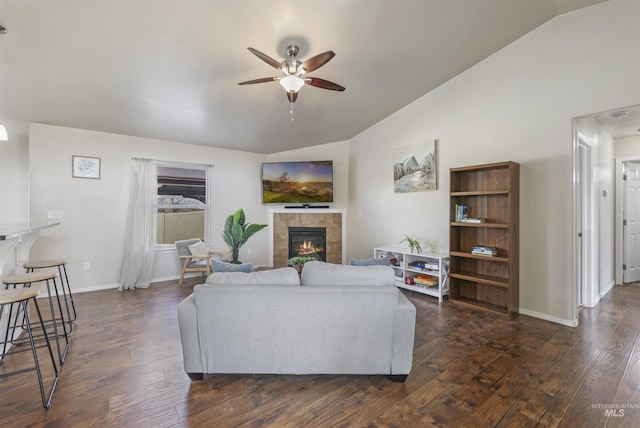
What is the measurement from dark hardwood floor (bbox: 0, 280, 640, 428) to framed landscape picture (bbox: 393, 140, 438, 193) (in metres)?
2.20

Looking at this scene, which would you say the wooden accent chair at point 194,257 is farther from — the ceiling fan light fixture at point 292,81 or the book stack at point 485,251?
the book stack at point 485,251

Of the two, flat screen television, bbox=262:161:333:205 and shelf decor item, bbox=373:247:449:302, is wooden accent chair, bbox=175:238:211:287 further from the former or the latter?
shelf decor item, bbox=373:247:449:302

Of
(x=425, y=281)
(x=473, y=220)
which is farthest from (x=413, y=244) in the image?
(x=473, y=220)

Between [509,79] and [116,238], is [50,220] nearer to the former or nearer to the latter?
[116,238]

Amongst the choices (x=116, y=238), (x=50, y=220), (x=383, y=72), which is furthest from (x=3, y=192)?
(x=383, y=72)

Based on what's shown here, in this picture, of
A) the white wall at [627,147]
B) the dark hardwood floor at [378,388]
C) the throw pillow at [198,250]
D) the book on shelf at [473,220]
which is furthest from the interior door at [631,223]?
the throw pillow at [198,250]

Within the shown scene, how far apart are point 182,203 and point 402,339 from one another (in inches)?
180

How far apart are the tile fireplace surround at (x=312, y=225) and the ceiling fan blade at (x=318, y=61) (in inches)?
139

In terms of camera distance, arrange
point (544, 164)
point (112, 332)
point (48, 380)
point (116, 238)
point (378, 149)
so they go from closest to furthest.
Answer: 1. point (48, 380)
2. point (112, 332)
3. point (544, 164)
4. point (116, 238)
5. point (378, 149)

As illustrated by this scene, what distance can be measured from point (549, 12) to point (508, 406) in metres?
3.64

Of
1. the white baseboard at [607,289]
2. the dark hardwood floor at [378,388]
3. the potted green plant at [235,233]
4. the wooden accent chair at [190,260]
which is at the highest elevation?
the potted green plant at [235,233]

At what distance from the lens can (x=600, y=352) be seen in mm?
2348

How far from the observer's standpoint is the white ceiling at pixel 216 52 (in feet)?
7.16

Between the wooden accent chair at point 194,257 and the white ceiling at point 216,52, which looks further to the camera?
the wooden accent chair at point 194,257
